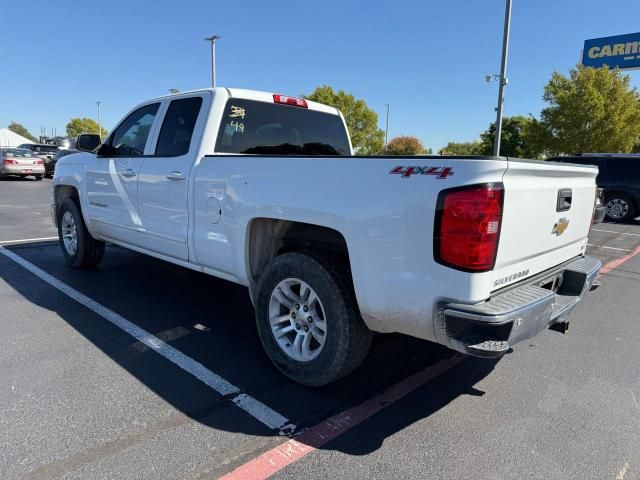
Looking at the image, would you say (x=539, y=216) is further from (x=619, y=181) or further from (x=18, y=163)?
(x=18, y=163)

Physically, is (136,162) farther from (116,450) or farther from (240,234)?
(116,450)

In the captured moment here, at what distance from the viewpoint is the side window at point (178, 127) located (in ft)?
13.6

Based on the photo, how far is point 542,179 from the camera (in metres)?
2.73

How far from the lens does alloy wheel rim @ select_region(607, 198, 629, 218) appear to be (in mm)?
Answer: 12836

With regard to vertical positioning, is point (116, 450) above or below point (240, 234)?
below

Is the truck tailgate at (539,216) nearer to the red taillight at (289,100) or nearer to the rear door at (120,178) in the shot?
the red taillight at (289,100)

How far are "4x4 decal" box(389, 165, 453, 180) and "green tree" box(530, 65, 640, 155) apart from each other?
76.8 ft

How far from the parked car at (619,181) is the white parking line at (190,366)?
12138mm

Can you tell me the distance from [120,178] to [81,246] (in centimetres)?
150

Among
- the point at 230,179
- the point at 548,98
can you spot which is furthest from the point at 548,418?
the point at 548,98

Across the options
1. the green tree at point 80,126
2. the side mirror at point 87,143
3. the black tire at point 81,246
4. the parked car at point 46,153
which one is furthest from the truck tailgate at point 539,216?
the green tree at point 80,126

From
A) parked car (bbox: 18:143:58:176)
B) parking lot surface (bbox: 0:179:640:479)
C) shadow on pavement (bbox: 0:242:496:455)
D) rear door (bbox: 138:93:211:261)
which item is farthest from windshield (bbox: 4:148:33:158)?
rear door (bbox: 138:93:211:261)

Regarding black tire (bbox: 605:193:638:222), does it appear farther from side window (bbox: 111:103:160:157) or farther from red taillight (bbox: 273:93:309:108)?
side window (bbox: 111:103:160:157)

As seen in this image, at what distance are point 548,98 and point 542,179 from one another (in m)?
24.0
